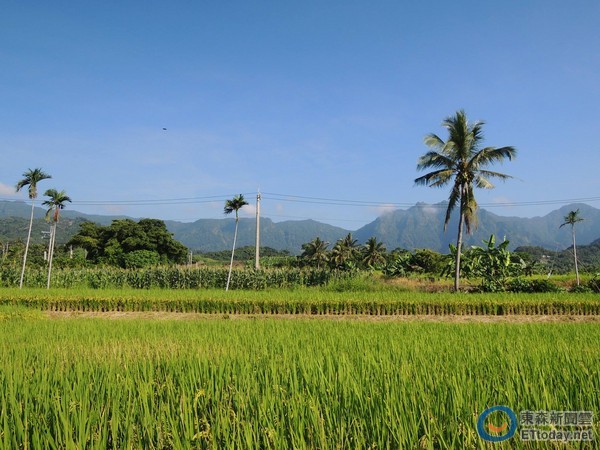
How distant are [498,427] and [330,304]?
14.5 metres

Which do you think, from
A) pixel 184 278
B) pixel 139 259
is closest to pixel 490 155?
pixel 184 278

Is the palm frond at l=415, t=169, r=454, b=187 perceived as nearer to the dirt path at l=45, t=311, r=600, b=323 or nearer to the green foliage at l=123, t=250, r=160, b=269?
the dirt path at l=45, t=311, r=600, b=323

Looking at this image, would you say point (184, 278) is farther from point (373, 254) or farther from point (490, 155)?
point (373, 254)

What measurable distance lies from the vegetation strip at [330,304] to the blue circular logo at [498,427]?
13876mm

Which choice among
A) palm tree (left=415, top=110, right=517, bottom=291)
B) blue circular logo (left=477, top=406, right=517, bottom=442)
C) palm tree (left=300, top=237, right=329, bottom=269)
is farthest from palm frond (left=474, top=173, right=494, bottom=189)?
palm tree (left=300, top=237, right=329, bottom=269)

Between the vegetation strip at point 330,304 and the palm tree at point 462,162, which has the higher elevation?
the palm tree at point 462,162

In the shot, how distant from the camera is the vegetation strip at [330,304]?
16.3 m

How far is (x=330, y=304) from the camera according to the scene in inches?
664

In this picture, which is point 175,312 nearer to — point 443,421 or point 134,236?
point 443,421

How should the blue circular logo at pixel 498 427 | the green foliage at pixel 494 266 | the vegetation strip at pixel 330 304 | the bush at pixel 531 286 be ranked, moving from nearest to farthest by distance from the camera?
the blue circular logo at pixel 498 427, the vegetation strip at pixel 330 304, the bush at pixel 531 286, the green foliage at pixel 494 266

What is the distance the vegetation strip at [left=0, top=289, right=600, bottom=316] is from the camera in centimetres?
1628

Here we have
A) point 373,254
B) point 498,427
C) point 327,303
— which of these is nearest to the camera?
point 498,427

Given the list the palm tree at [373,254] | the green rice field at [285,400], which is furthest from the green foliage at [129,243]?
the green rice field at [285,400]

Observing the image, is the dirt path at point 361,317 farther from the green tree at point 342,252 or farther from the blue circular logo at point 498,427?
the green tree at point 342,252
